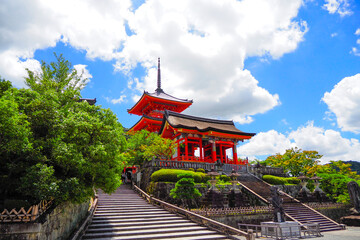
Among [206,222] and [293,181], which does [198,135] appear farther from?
[206,222]

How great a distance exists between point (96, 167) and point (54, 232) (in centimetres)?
265

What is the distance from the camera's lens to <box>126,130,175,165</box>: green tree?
75.4ft

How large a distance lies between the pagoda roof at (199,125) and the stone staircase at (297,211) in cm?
656

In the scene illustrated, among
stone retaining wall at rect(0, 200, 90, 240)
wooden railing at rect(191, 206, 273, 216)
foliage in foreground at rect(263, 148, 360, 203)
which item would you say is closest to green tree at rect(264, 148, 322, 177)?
foliage in foreground at rect(263, 148, 360, 203)

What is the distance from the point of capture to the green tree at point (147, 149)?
23.0 meters

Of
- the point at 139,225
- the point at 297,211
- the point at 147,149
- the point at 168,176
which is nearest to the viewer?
the point at 139,225

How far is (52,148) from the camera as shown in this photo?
8.86 m

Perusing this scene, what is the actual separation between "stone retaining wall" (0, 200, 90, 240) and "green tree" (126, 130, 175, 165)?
11299mm

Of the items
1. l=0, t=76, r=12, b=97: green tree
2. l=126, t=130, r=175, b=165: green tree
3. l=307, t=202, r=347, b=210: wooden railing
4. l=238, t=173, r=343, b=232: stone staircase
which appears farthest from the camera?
l=126, t=130, r=175, b=165: green tree

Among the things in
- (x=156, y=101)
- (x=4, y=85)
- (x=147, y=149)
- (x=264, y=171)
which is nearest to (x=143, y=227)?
(x=4, y=85)

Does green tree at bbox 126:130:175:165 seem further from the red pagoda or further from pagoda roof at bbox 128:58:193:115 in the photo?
pagoda roof at bbox 128:58:193:115

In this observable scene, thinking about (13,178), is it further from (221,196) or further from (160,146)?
(160,146)

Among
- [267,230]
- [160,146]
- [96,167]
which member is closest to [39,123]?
[96,167]

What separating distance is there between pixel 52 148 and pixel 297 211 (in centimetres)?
1772
